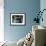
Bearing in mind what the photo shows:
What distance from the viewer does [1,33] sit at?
19.2ft

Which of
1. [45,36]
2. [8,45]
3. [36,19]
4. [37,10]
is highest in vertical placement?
[37,10]

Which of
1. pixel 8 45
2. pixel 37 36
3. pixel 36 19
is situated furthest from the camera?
pixel 36 19

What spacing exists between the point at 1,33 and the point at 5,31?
199 mm

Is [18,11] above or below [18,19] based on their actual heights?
above

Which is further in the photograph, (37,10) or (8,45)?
(37,10)

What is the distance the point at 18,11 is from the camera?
19.1ft

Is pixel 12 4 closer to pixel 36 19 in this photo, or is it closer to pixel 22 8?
pixel 22 8

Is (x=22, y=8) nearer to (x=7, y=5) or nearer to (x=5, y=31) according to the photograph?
(x=7, y=5)

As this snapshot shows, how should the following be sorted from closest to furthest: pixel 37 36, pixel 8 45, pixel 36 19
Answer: pixel 37 36 < pixel 8 45 < pixel 36 19

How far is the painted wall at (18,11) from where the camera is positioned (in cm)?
580

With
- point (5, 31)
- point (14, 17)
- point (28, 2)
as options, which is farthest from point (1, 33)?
point (28, 2)

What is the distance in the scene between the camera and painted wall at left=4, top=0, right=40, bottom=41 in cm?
580

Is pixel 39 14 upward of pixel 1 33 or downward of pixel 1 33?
upward

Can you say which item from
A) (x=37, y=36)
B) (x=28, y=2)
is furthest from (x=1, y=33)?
(x=37, y=36)
